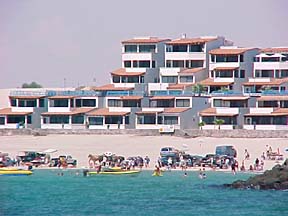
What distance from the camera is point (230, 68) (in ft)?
387

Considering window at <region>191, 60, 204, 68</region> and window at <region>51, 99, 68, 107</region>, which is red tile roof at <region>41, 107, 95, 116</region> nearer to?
window at <region>51, 99, 68, 107</region>

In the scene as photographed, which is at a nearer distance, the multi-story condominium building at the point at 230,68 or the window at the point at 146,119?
the window at the point at 146,119

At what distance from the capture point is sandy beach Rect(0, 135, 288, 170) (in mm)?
96625

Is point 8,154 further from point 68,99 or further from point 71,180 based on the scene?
point 68,99

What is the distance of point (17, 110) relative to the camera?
117562 millimetres

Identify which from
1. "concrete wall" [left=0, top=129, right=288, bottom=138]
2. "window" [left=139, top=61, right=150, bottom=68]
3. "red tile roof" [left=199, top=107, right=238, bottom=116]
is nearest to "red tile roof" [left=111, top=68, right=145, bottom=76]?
"window" [left=139, top=61, right=150, bottom=68]

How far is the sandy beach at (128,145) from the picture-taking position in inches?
3804

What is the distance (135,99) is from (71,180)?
27.9m

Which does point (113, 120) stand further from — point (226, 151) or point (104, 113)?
point (226, 151)

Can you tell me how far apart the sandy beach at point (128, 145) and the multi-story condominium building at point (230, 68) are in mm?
13975

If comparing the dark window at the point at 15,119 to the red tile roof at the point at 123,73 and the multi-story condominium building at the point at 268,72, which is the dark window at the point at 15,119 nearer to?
the red tile roof at the point at 123,73

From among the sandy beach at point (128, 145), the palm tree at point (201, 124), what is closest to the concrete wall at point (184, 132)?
the sandy beach at point (128, 145)

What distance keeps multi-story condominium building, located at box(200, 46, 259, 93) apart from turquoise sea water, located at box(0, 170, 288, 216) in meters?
27.9

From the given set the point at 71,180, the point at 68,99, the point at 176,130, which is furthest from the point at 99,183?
the point at 68,99
